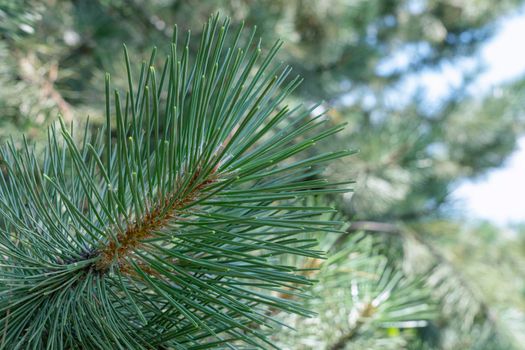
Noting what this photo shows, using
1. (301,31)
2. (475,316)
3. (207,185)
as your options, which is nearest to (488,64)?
(301,31)

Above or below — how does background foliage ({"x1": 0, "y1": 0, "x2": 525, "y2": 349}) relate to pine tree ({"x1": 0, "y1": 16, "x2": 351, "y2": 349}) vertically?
above

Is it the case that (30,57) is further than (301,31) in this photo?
No

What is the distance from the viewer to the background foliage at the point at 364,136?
1.42ft

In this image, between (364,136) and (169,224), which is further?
(364,136)

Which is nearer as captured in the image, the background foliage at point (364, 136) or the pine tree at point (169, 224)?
the pine tree at point (169, 224)

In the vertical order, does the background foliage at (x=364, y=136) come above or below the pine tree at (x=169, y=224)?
above

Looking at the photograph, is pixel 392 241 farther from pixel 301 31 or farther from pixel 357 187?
pixel 301 31

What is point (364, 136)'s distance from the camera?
99cm

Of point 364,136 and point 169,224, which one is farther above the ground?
point 364,136

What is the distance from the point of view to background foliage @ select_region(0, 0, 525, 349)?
43 cm

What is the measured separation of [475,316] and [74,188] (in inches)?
40.5

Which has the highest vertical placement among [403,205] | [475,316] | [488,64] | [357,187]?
[488,64]

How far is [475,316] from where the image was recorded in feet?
3.55

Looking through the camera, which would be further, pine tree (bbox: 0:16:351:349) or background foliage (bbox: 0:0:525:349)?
background foliage (bbox: 0:0:525:349)
